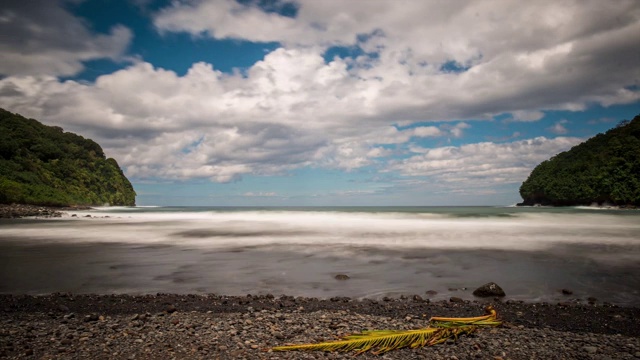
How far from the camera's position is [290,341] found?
5.41 m

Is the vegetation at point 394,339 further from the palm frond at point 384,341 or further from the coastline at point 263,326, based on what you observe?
the coastline at point 263,326

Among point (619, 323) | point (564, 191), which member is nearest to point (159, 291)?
point (619, 323)

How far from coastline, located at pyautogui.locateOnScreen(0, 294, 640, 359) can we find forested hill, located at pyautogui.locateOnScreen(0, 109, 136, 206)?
6950 cm

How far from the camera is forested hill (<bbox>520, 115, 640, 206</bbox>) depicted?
281 ft

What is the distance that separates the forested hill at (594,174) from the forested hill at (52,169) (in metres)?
126

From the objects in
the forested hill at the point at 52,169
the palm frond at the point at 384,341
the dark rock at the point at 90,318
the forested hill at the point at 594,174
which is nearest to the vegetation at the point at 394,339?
the palm frond at the point at 384,341

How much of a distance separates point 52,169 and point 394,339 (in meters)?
103

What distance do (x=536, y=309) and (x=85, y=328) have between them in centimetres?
884

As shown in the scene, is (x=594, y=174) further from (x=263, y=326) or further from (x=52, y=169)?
(x=52, y=169)

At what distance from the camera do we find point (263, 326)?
20.1 feet

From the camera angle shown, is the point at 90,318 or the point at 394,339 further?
the point at 90,318

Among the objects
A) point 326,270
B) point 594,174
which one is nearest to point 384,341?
point 326,270

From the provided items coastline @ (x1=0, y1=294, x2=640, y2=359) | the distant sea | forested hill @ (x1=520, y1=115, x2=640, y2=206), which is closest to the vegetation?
coastline @ (x1=0, y1=294, x2=640, y2=359)

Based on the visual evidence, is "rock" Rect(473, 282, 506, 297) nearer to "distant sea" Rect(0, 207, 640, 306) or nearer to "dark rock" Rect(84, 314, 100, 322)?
"distant sea" Rect(0, 207, 640, 306)
